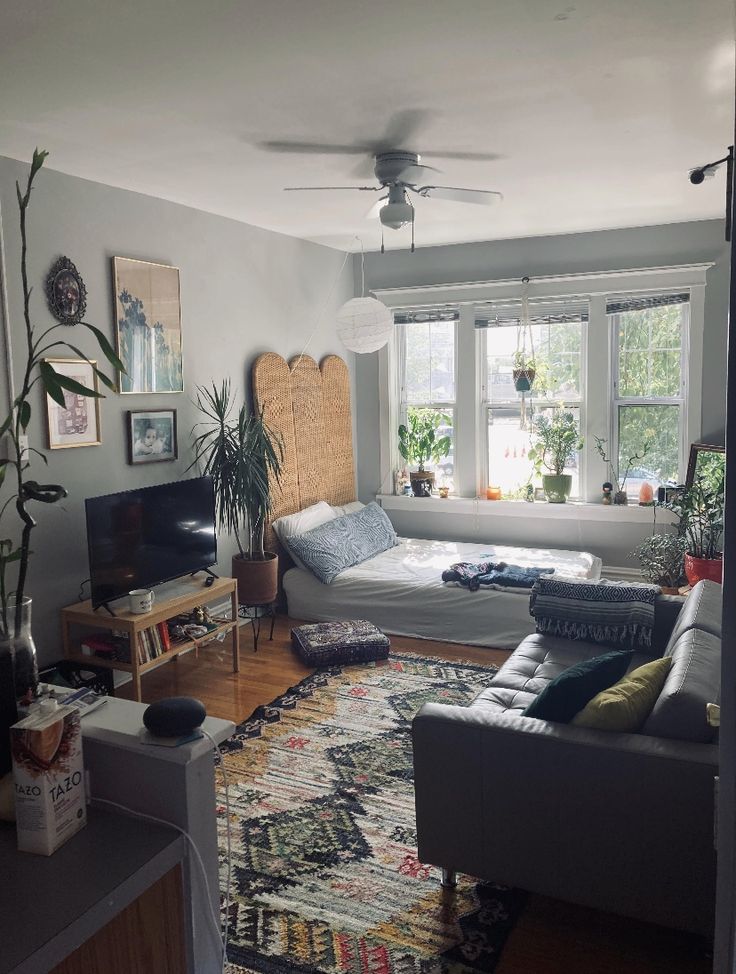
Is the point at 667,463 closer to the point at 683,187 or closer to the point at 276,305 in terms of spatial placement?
the point at 683,187

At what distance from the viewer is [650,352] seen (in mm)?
5887

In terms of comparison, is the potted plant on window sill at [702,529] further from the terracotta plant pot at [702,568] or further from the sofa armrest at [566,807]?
the sofa armrest at [566,807]

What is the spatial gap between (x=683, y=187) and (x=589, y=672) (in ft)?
10.4

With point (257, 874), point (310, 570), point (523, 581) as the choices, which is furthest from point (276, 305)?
point (257, 874)

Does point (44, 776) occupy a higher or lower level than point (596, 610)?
higher

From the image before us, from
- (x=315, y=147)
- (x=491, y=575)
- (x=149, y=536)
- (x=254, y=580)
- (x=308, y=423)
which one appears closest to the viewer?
(x=315, y=147)

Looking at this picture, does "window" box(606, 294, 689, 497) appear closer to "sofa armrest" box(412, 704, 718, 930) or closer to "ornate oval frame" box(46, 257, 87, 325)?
"ornate oval frame" box(46, 257, 87, 325)

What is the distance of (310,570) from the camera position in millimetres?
5410

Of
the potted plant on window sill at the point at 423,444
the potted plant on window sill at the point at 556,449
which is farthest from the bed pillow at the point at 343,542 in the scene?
the potted plant on window sill at the point at 556,449

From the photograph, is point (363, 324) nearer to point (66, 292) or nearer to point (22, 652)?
point (66, 292)

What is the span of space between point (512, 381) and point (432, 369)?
0.70 m

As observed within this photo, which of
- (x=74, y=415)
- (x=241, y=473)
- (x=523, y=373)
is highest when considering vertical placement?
(x=523, y=373)

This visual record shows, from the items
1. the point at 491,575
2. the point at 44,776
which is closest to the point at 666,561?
the point at 491,575

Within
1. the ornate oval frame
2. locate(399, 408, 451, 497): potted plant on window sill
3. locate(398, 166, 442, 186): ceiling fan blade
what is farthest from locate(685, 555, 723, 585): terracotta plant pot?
the ornate oval frame
